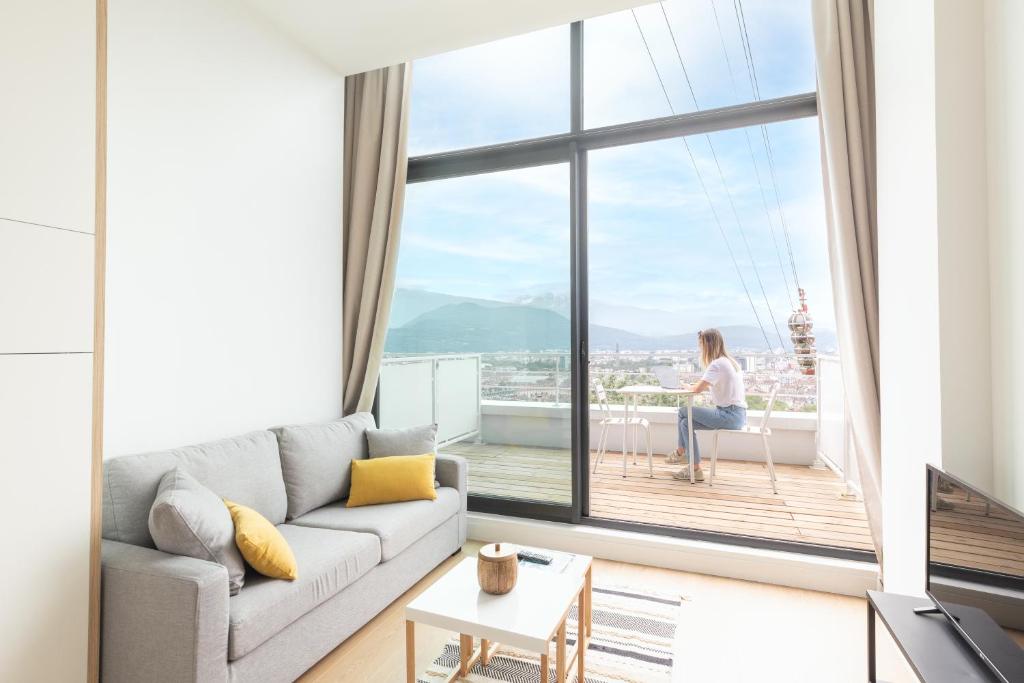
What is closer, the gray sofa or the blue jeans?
the gray sofa

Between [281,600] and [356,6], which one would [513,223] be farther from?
[281,600]

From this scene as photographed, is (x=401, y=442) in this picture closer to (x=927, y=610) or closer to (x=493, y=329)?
(x=493, y=329)

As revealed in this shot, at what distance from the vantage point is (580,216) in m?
3.30

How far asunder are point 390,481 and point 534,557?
996mm

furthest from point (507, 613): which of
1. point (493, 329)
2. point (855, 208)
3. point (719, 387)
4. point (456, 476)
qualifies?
point (719, 387)

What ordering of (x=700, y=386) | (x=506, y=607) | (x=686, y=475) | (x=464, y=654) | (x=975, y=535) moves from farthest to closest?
(x=686, y=475)
(x=700, y=386)
(x=464, y=654)
(x=506, y=607)
(x=975, y=535)

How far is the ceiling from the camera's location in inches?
108

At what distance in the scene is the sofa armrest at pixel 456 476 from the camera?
3139mm

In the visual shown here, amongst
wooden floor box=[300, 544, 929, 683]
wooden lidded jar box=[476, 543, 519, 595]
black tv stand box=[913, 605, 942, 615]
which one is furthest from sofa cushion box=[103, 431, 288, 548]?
black tv stand box=[913, 605, 942, 615]

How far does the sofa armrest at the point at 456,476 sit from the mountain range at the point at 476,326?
82 centimetres

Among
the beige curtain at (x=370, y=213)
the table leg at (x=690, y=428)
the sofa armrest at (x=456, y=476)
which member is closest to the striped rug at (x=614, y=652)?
the sofa armrest at (x=456, y=476)

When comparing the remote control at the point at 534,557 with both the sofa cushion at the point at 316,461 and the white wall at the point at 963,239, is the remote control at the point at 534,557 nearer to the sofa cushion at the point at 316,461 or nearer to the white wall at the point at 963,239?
the sofa cushion at the point at 316,461

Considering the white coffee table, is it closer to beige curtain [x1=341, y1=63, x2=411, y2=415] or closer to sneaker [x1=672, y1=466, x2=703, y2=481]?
beige curtain [x1=341, y1=63, x2=411, y2=415]

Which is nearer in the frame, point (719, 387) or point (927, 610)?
point (927, 610)
